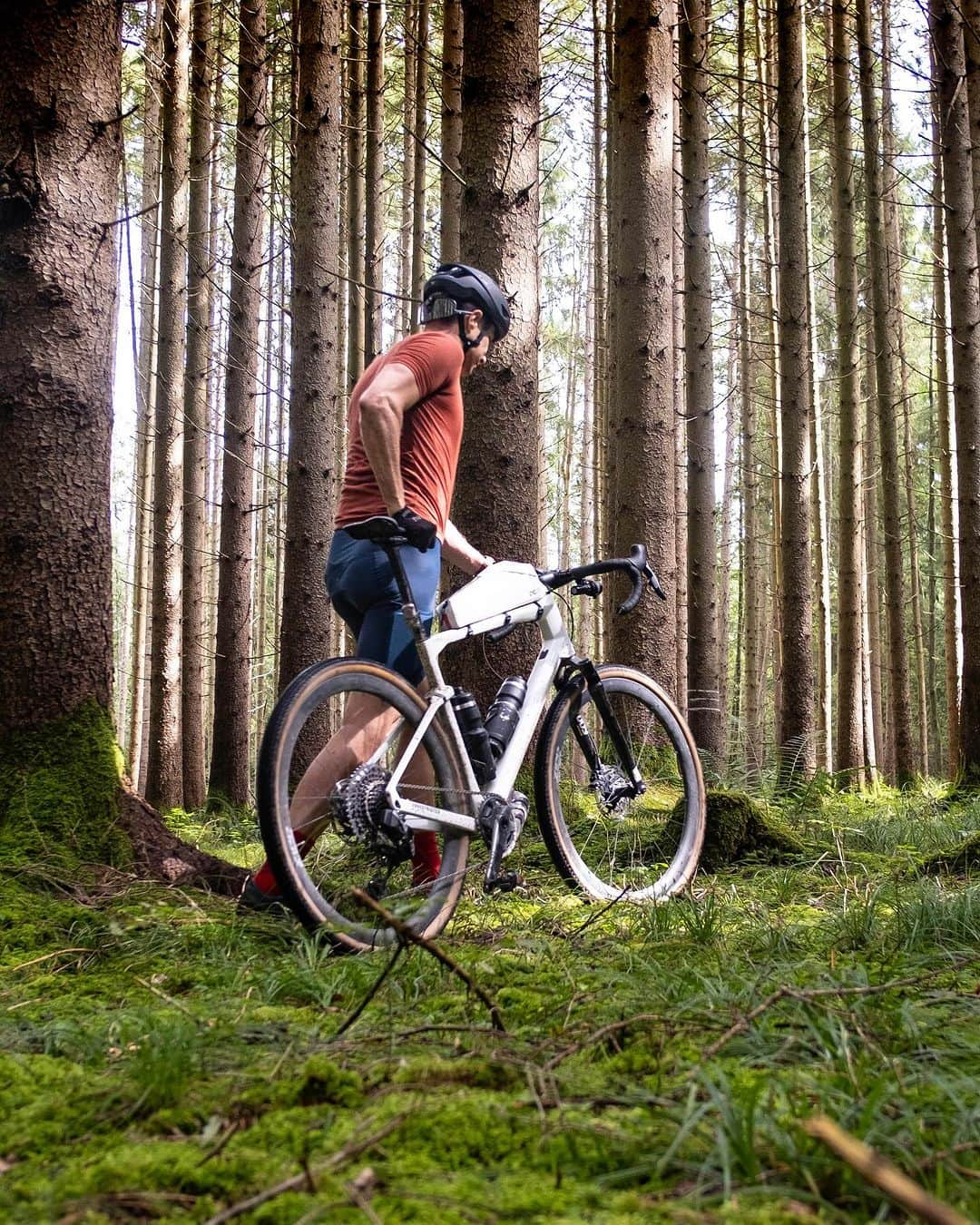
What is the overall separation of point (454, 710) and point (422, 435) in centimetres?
101

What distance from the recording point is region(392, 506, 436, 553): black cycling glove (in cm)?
323

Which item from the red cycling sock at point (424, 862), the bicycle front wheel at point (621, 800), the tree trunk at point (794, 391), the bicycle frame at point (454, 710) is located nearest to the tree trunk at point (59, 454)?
the red cycling sock at point (424, 862)

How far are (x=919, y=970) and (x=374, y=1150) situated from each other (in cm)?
163

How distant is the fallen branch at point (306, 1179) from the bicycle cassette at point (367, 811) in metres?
1.62

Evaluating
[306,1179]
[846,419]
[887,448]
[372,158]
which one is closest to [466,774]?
[306,1179]

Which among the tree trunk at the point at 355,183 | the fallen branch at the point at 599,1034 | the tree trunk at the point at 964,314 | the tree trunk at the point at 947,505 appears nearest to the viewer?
the fallen branch at the point at 599,1034

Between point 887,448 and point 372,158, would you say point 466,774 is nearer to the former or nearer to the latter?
point 887,448

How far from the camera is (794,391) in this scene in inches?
356

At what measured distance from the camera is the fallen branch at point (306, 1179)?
1.17 metres

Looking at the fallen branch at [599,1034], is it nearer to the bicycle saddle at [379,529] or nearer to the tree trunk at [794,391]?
the bicycle saddle at [379,529]

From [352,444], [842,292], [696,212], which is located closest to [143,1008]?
[352,444]

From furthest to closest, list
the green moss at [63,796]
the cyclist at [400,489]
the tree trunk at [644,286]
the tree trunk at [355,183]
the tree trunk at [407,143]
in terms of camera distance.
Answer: the tree trunk at [407,143] < the tree trunk at [355,183] < the tree trunk at [644,286] < the green moss at [63,796] < the cyclist at [400,489]

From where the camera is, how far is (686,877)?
12.9 ft

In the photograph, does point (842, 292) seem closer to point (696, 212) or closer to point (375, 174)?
point (696, 212)
